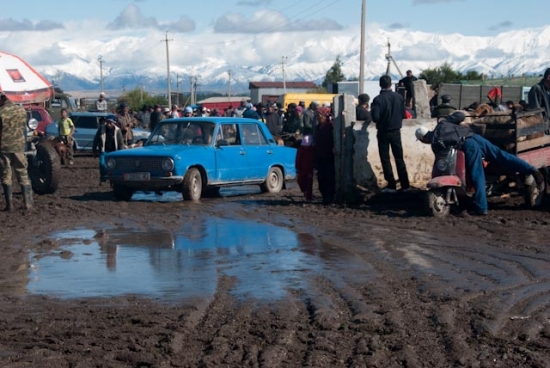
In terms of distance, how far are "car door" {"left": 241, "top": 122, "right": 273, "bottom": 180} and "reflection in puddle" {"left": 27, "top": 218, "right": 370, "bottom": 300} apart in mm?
5131

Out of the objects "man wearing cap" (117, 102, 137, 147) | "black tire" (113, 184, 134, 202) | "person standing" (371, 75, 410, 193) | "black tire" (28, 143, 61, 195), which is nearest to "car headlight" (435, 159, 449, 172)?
"person standing" (371, 75, 410, 193)

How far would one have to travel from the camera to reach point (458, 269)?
359 inches

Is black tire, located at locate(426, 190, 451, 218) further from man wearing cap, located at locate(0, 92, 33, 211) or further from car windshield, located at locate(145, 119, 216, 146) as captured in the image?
man wearing cap, located at locate(0, 92, 33, 211)

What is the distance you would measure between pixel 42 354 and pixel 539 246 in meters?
6.19

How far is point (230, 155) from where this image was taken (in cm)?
1739

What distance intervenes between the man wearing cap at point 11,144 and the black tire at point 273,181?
515cm

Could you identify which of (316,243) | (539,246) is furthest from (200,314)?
(539,246)

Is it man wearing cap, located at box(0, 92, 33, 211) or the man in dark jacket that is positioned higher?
the man in dark jacket

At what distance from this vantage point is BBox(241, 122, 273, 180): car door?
58.7ft

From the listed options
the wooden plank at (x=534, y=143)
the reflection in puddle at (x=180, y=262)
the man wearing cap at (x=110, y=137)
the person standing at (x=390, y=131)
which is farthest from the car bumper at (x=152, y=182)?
the wooden plank at (x=534, y=143)

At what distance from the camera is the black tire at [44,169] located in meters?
17.4

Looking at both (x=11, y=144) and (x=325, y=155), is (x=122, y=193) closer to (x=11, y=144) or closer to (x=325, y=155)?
(x=11, y=144)

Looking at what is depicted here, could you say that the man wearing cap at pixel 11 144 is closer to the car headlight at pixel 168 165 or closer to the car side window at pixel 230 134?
the car headlight at pixel 168 165

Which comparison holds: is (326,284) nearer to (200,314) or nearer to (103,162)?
(200,314)
